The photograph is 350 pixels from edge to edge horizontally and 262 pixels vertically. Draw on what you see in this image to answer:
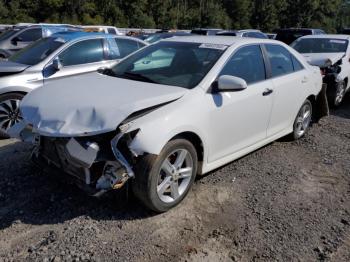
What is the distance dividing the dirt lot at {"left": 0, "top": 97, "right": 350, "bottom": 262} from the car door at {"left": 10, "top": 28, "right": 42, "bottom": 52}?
814 cm

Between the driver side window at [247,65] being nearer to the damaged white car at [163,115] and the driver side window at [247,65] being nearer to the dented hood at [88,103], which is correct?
the damaged white car at [163,115]

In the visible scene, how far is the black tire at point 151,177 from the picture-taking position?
3.41 meters

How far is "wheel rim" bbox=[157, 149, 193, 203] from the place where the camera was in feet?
12.1

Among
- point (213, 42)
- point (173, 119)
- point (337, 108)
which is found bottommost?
point (337, 108)

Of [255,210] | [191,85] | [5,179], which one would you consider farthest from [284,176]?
[5,179]

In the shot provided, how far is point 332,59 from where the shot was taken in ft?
27.1

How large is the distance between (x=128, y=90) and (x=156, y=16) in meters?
52.8

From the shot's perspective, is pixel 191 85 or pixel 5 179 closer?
pixel 191 85

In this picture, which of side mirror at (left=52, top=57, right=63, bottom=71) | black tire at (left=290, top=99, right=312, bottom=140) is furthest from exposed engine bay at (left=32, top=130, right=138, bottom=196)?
black tire at (left=290, top=99, right=312, bottom=140)

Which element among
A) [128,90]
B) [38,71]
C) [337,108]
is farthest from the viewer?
[337,108]

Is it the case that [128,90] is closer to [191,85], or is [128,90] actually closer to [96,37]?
[191,85]

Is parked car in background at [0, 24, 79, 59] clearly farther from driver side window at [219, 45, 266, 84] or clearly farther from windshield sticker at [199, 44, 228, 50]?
driver side window at [219, 45, 266, 84]

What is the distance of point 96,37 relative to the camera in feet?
23.4

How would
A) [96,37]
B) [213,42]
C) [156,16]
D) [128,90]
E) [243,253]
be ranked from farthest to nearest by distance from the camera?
[156,16] < [96,37] < [213,42] < [128,90] < [243,253]
